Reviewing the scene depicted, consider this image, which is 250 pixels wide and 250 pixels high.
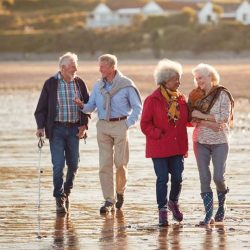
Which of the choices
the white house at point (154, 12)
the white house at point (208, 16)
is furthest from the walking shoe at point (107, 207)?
the white house at point (208, 16)

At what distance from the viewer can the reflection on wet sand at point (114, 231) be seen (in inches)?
448

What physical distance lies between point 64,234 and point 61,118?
6.72 ft

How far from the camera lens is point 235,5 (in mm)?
150500

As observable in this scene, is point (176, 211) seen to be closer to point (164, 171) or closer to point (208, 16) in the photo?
point (164, 171)

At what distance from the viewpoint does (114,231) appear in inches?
478

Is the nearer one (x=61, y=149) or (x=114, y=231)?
(x=114, y=231)

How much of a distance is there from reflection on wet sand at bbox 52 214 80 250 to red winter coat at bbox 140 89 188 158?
1081 millimetres

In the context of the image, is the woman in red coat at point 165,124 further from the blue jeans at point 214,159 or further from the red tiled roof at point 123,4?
the red tiled roof at point 123,4

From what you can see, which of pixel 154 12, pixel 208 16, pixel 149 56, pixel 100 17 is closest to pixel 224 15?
pixel 208 16

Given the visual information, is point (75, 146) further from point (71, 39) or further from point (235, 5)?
point (235, 5)

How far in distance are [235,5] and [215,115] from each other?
457ft

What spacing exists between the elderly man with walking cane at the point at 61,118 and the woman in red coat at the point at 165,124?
4.22 feet

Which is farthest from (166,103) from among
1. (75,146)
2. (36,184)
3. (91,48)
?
(91,48)

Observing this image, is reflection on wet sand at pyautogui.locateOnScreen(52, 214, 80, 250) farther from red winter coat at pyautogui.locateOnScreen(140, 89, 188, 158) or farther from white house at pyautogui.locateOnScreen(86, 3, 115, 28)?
white house at pyautogui.locateOnScreen(86, 3, 115, 28)
